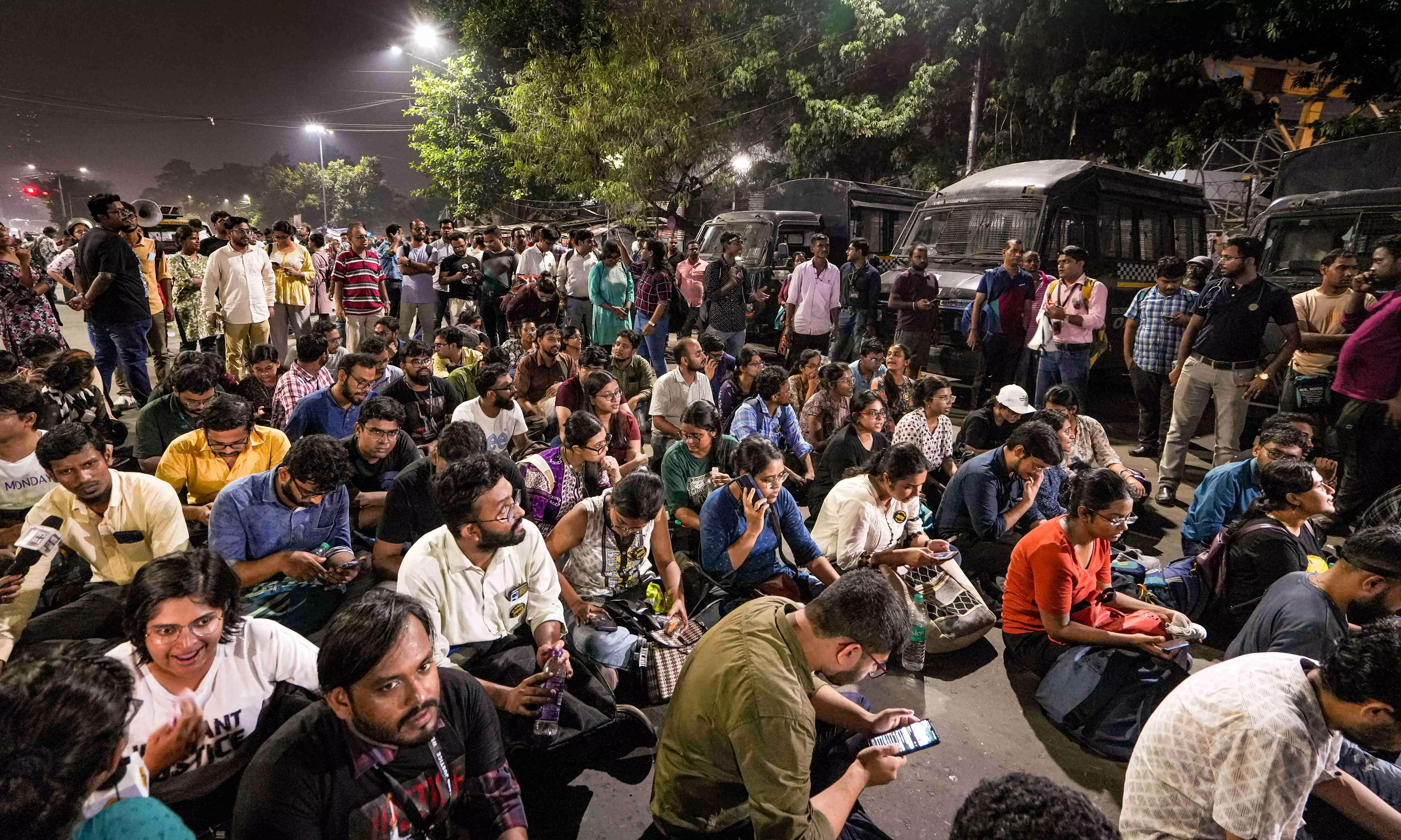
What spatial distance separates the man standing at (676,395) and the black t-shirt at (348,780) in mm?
3907

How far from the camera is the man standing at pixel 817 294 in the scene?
923cm

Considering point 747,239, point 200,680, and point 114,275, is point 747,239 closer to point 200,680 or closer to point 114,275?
point 114,275

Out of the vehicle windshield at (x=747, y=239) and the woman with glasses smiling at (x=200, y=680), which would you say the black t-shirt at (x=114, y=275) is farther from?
the vehicle windshield at (x=747, y=239)

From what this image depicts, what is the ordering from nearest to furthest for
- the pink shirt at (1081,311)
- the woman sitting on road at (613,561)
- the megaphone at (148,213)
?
1. the woman sitting on road at (613,561)
2. the pink shirt at (1081,311)
3. the megaphone at (148,213)

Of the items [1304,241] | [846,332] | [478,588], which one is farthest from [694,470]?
[1304,241]

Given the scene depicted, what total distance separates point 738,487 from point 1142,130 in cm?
1769

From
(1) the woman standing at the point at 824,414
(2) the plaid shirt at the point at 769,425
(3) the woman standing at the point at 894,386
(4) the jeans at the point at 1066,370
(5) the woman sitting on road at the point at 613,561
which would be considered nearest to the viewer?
(5) the woman sitting on road at the point at 613,561

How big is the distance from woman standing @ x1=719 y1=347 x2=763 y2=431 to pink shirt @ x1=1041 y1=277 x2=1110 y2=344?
310 cm

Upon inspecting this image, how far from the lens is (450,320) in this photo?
1213 centimetres

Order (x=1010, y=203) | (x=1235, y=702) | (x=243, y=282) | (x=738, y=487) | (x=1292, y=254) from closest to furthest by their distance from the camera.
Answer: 1. (x=1235, y=702)
2. (x=738, y=487)
3. (x=243, y=282)
4. (x=1292, y=254)
5. (x=1010, y=203)

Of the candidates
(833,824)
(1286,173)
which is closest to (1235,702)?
(833,824)

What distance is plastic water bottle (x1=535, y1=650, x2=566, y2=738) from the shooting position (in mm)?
2912

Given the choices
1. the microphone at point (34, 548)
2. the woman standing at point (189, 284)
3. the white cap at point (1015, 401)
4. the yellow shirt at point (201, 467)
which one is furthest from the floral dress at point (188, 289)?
the white cap at point (1015, 401)

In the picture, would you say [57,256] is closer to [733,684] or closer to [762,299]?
[762,299]
